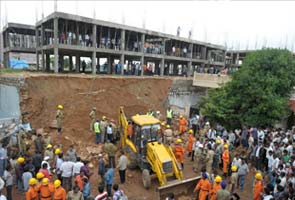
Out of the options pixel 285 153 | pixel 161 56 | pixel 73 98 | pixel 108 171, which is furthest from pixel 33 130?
pixel 161 56

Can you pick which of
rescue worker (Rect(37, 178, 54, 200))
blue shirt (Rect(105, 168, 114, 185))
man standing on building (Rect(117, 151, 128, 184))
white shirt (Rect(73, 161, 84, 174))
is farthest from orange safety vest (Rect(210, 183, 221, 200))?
rescue worker (Rect(37, 178, 54, 200))

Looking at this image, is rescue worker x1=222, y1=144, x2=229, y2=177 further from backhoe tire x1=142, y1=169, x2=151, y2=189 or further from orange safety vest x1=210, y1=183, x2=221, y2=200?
backhoe tire x1=142, y1=169, x2=151, y2=189

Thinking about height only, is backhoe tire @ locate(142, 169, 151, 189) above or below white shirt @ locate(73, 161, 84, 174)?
below

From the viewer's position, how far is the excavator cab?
10055mm

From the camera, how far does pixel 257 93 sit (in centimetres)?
1712

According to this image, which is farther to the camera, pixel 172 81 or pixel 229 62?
pixel 229 62

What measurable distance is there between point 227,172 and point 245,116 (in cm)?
692

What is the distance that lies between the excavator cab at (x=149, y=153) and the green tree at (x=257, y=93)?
8.72m

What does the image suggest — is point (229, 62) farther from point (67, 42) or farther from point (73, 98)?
point (73, 98)

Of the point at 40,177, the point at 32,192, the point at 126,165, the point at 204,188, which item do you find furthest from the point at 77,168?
the point at 204,188

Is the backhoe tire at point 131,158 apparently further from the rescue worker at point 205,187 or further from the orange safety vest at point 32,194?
the orange safety vest at point 32,194

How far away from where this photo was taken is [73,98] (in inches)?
708

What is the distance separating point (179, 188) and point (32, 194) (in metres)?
5.02

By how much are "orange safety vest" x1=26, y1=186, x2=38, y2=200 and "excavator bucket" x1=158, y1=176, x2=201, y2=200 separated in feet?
13.2
